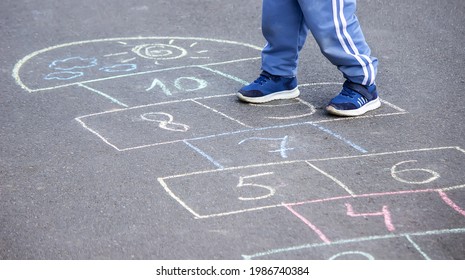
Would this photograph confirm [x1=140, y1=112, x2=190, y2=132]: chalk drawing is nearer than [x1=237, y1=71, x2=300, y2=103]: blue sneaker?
Yes

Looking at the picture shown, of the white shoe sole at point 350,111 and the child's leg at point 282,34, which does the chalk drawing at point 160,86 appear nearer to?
the child's leg at point 282,34

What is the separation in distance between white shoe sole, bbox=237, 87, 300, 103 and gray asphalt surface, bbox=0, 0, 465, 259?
0.17 ft

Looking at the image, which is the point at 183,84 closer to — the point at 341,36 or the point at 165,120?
the point at 165,120

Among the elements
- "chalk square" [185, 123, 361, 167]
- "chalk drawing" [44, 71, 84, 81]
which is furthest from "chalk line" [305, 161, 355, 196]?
"chalk drawing" [44, 71, 84, 81]

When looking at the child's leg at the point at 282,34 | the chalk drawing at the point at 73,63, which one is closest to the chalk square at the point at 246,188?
the child's leg at the point at 282,34

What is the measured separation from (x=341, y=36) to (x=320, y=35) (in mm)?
121

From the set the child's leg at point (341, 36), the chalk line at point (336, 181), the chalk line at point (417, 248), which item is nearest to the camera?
the chalk line at point (417, 248)

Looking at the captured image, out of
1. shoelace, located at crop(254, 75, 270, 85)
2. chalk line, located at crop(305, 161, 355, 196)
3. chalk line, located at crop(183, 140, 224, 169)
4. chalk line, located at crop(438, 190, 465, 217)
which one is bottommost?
chalk line, located at crop(183, 140, 224, 169)

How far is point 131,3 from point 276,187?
418 centimetres

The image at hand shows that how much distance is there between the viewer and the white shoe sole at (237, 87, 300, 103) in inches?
220

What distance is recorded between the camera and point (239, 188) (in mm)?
4344

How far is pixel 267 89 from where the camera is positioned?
18.4 ft

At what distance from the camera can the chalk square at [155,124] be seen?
5.02 metres

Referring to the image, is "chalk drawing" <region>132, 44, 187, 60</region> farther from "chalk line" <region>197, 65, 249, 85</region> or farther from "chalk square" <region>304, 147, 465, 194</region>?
"chalk square" <region>304, 147, 465, 194</region>
